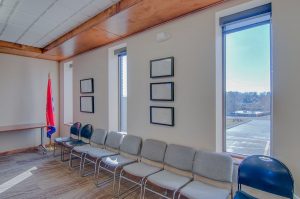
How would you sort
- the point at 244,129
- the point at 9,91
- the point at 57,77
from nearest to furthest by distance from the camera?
the point at 244,129 < the point at 9,91 < the point at 57,77

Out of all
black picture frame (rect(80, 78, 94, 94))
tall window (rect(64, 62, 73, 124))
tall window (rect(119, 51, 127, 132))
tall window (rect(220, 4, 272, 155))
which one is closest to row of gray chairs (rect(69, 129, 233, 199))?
tall window (rect(220, 4, 272, 155))

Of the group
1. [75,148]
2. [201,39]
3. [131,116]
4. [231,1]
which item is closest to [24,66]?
[75,148]

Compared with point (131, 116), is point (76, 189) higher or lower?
lower

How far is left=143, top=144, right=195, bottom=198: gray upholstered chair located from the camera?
7.17 ft

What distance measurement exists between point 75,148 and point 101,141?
1.75ft

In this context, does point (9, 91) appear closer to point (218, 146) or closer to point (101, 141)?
point (101, 141)

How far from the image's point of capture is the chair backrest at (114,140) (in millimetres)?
3426

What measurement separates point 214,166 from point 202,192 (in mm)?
375

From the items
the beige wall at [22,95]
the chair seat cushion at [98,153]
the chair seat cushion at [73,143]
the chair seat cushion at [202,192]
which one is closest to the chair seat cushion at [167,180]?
the chair seat cushion at [202,192]

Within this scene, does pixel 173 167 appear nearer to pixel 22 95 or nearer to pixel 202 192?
pixel 202 192

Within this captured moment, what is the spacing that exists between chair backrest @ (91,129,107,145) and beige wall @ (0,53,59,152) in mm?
2497

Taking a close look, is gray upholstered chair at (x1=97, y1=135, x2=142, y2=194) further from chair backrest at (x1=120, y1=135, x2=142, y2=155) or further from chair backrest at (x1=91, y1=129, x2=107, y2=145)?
chair backrest at (x1=91, y1=129, x2=107, y2=145)

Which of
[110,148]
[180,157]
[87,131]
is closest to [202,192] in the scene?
[180,157]

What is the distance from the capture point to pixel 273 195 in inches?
76.2
